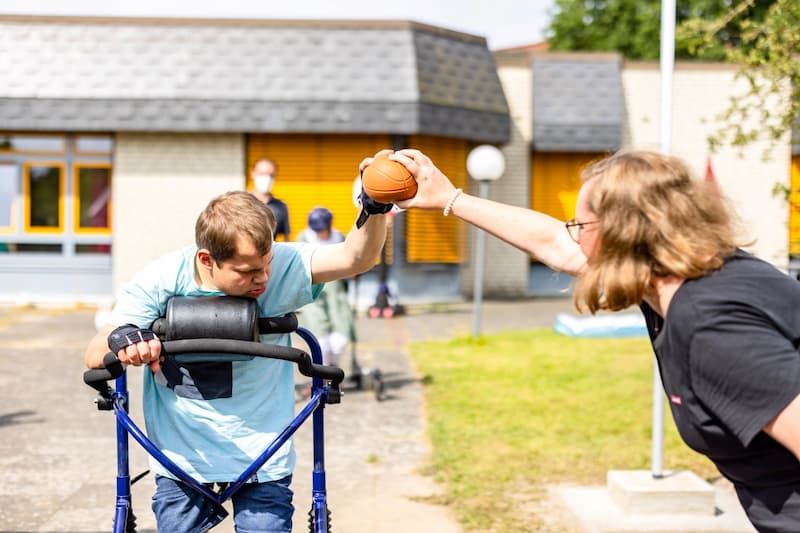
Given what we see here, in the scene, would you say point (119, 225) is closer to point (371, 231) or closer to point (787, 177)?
point (787, 177)

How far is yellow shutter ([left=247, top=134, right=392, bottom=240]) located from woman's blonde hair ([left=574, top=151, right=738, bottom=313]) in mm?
15339

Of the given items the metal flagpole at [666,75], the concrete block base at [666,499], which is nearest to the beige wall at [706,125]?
the metal flagpole at [666,75]

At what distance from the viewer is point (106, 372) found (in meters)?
3.02

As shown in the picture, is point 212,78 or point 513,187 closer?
point 212,78

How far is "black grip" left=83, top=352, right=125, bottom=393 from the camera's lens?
297 cm

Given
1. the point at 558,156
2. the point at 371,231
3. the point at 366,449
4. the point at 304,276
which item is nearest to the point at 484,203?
the point at 371,231

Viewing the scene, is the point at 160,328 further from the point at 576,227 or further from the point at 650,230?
the point at 650,230

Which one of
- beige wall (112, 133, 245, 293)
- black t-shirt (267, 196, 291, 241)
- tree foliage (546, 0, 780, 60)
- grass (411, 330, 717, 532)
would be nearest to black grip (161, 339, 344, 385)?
grass (411, 330, 717, 532)

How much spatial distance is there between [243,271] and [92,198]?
15995 millimetres

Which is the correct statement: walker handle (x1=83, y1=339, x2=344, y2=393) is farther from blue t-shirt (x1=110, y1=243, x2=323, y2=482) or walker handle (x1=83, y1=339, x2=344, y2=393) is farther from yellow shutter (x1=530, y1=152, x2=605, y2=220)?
yellow shutter (x1=530, y1=152, x2=605, y2=220)

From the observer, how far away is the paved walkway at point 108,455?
5461 millimetres

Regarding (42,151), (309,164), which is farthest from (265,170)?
(42,151)

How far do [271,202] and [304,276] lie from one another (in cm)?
645

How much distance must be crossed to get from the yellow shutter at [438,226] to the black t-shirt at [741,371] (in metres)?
15.1
